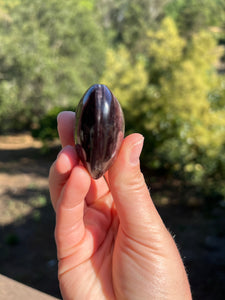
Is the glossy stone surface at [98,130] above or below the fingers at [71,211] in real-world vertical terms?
above

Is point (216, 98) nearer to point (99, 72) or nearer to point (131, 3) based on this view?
point (99, 72)

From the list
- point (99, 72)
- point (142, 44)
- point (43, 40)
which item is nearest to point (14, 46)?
point (43, 40)

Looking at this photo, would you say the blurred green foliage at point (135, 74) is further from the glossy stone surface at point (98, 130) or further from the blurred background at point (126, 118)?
the glossy stone surface at point (98, 130)

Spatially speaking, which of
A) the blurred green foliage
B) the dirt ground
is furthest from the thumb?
the blurred green foliage

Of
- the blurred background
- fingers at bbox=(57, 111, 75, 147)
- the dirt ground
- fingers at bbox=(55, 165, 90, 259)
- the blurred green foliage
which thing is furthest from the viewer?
the blurred green foliage

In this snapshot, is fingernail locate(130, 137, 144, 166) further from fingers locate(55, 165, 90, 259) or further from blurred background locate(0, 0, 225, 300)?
blurred background locate(0, 0, 225, 300)

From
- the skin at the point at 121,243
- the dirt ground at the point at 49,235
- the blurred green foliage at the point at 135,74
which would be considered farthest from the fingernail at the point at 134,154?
the blurred green foliage at the point at 135,74
